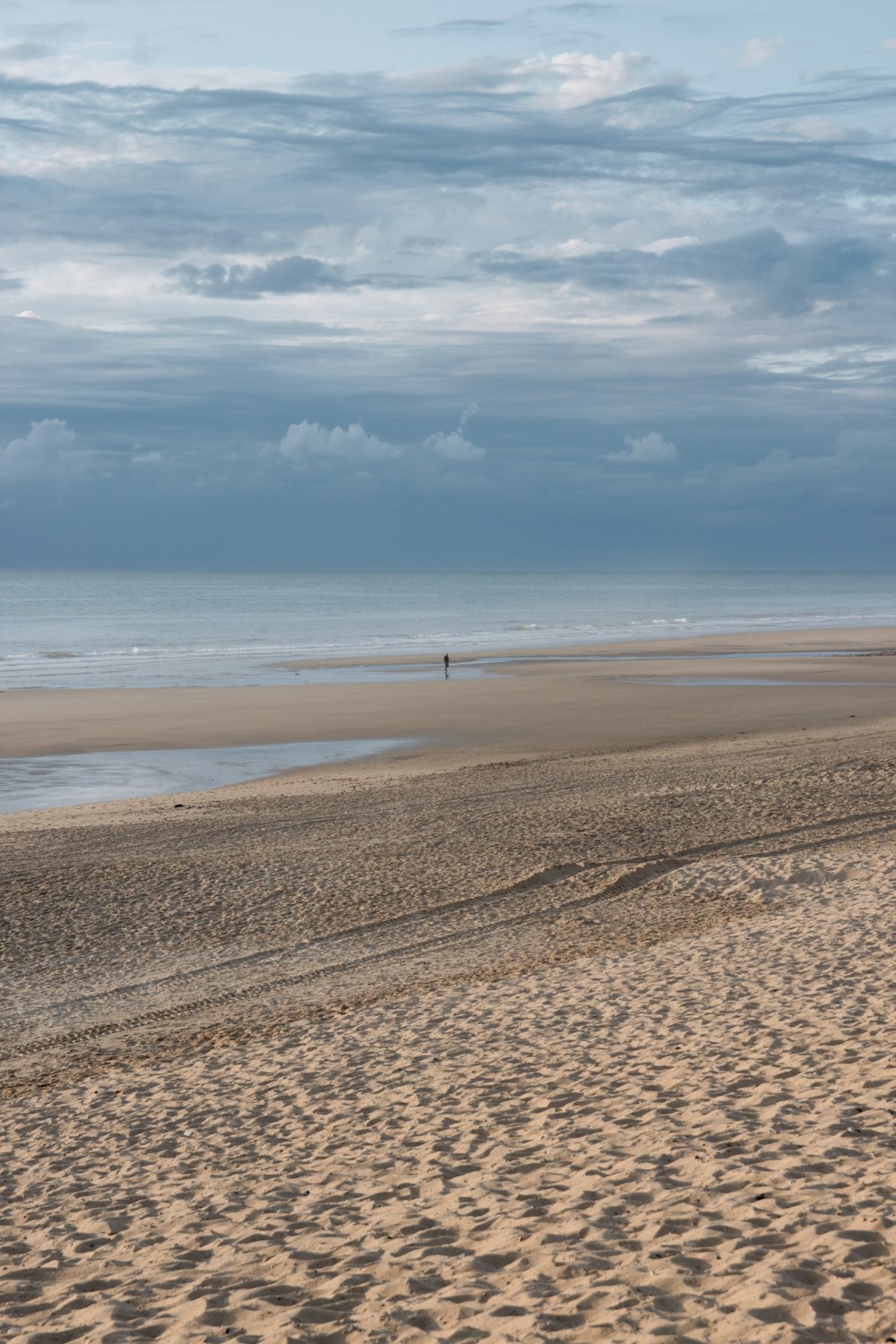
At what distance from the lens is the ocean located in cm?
A: 4800

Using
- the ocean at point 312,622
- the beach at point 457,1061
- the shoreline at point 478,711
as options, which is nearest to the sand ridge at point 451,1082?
the beach at point 457,1061

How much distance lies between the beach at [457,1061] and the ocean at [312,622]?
966 inches

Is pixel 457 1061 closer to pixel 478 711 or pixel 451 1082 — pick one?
pixel 451 1082

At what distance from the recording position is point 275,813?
17.3 metres

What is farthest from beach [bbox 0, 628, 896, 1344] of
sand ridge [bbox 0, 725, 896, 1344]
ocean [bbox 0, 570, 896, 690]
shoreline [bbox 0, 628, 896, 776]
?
ocean [bbox 0, 570, 896, 690]

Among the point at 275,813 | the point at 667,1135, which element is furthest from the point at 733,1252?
the point at 275,813

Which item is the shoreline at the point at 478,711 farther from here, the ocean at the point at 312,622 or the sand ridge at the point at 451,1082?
the sand ridge at the point at 451,1082

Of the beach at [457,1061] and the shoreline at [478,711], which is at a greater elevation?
the shoreline at [478,711]

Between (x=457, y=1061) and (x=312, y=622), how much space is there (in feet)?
248

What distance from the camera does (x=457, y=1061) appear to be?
8.23m

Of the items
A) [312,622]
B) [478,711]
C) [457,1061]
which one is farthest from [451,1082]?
[312,622]

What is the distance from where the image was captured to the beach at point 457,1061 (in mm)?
5219

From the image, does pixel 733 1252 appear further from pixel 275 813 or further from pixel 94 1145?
pixel 275 813

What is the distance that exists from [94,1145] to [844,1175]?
410 cm
